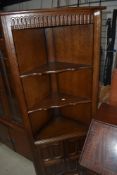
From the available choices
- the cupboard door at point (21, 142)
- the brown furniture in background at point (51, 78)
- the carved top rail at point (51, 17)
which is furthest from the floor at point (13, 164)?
the carved top rail at point (51, 17)

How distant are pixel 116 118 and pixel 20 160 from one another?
1535 mm

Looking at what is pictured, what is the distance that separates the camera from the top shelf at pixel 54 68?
1.20 m

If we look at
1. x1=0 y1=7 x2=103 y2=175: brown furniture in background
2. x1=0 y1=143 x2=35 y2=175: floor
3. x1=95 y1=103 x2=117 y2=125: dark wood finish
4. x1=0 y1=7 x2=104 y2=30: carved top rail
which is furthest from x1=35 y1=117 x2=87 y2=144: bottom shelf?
x1=0 y1=7 x2=104 y2=30: carved top rail

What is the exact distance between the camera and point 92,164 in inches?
34.5

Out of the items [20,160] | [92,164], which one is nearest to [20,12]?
[92,164]

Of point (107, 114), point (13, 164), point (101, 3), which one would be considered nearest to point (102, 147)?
point (107, 114)

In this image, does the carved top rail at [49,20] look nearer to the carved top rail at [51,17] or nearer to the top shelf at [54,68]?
the carved top rail at [51,17]

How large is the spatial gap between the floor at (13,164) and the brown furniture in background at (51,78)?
318mm

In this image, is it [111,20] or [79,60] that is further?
[111,20]

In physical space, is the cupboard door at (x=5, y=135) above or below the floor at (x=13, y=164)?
above

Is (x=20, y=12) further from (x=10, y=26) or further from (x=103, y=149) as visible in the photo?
(x=103, y=149)

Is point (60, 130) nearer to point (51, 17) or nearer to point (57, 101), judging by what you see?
point (57, 101)

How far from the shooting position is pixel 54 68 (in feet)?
4.16

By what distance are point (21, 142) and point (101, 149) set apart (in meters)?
1.20
